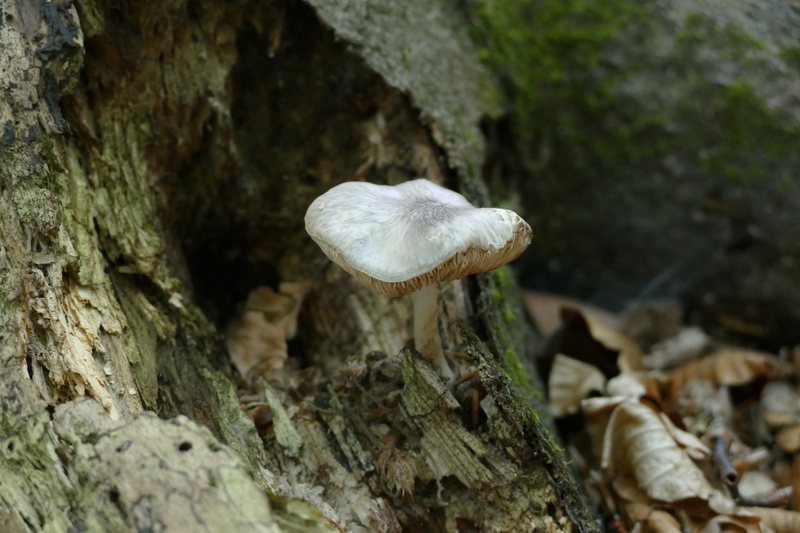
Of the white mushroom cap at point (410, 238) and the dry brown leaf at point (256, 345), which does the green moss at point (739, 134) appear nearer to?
the white mushroom cap at point (410, 238)

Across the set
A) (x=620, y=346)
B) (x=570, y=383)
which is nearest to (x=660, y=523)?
(x=570, y=383)

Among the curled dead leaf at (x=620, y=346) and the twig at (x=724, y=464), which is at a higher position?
the curled dead leaf at (x=620, y=346)

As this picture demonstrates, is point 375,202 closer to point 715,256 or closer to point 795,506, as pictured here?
point 795,506

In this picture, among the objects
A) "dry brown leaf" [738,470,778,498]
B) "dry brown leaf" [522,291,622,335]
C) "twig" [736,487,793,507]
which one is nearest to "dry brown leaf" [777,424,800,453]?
"dry brown leaf" [738,470,778,498]

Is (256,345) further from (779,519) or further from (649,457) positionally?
(779,519)

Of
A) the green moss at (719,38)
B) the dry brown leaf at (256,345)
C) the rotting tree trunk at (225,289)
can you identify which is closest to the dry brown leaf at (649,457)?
the rotting tree trunk at (225,289)

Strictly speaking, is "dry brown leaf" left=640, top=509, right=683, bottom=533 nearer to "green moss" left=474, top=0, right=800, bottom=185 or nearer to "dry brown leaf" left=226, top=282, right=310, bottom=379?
"dry brown leaf" left=226, top=282, right=310, bottom=379
